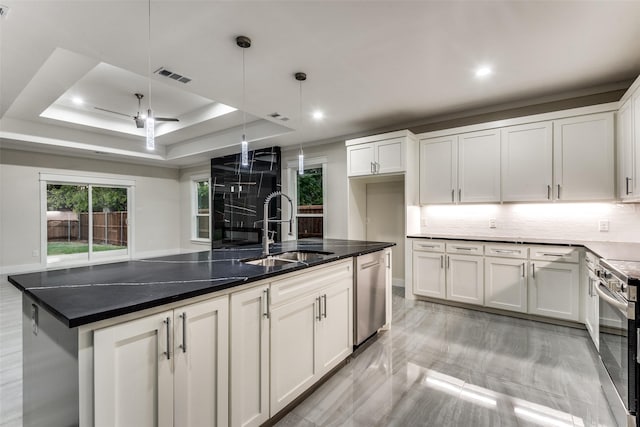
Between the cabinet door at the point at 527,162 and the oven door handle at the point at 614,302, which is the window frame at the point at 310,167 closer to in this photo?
the cabinet door at the point at 527,162

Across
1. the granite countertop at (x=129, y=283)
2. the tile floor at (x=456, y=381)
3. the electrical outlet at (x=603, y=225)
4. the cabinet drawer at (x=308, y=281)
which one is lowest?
the tile floor at (x=456, y=381)

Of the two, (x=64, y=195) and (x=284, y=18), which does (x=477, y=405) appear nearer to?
(x=284, y=18)

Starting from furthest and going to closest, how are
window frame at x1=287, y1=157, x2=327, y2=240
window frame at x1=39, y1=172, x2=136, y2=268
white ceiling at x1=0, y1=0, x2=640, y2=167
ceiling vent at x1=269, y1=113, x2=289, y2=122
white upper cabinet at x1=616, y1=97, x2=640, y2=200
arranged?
1. window frame at x1=39, y1=172, x2=136, y2=268
2. window frame at x1=287, y1=157, x2=327, y2=240
3. ceiling vent at x1=269, y1=113, x2=289, y2=122
4. white upper cabinet at x1=616, y1=97, x2=640, y2=200
5. white ceiling at x1=0, y1=0, x2=640, y2=167

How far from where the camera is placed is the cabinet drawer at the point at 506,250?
329cm

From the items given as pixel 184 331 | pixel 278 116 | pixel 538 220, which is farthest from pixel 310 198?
pixel 184 331

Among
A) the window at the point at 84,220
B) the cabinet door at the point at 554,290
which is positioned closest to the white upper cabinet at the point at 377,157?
the cabinet door at the point at 554,290

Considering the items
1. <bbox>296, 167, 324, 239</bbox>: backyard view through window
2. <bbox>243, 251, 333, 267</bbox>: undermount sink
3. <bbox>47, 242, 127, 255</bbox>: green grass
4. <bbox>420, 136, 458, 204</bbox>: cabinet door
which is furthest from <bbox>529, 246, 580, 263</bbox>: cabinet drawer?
<bbox>47, 242, 127, 255</bbox>: green grass

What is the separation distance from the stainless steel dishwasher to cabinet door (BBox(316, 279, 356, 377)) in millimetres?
100

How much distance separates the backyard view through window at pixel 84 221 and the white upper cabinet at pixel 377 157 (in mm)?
6131

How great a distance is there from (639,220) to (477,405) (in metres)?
2.83

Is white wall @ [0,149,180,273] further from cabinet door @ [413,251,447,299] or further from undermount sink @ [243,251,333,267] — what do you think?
cabinet door @ [413,251,447,299]

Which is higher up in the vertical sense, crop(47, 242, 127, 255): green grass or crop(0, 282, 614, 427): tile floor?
crop(47, 242, 127, 255): green grass

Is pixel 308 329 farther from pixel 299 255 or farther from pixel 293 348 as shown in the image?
pixel 299 255

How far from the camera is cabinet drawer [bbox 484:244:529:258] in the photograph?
3.29 meters
